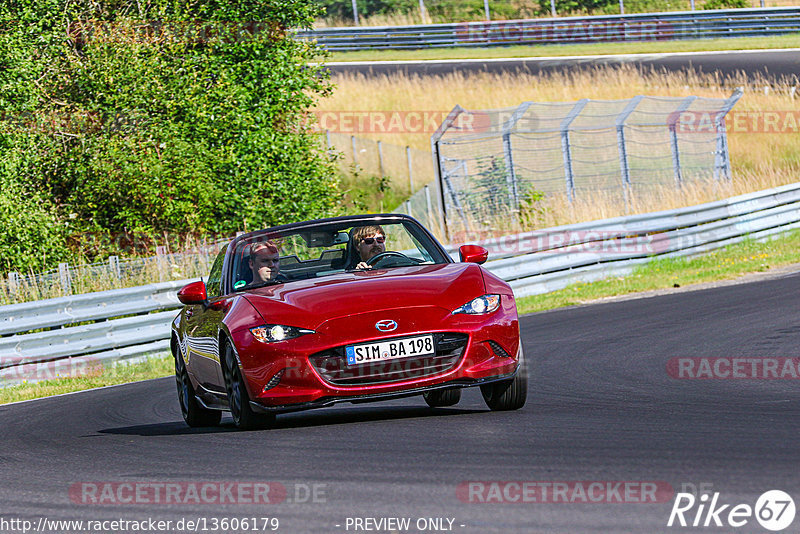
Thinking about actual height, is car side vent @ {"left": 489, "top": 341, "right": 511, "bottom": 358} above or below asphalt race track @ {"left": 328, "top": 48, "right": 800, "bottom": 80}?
above

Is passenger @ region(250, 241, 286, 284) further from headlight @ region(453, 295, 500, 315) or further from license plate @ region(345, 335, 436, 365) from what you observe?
headlight @ region(453, 295, 500, 315)

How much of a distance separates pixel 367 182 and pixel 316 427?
85.3 feet

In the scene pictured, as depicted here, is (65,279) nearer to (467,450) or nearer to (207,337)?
(207,337)

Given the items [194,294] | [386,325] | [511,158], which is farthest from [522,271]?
[386,325]

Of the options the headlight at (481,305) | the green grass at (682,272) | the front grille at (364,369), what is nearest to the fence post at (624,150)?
the green grass at (682,272)

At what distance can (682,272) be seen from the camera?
2008 centimetres

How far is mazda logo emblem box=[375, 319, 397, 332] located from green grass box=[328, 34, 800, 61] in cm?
3574

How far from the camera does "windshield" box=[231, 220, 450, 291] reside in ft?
29.3

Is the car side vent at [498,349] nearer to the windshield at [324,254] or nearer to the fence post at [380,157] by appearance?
the windshield at [324,254]

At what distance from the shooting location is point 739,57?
133 feet

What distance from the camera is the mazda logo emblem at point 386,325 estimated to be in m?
7.60

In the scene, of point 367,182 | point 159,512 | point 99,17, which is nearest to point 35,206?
point 99,17

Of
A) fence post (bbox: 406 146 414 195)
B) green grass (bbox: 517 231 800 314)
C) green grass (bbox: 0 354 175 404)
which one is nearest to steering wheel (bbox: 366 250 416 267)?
green grass (bbox: 0 354 175 404)

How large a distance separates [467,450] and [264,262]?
113 inches
